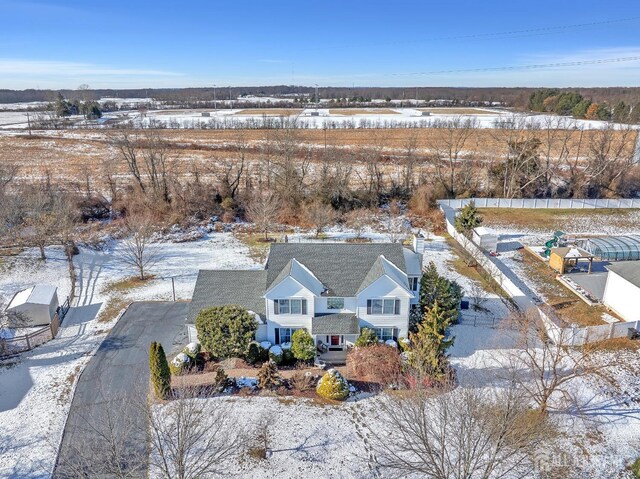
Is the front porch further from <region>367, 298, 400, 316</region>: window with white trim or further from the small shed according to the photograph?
the small shed

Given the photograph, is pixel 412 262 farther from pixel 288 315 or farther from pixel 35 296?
pixel 35 296

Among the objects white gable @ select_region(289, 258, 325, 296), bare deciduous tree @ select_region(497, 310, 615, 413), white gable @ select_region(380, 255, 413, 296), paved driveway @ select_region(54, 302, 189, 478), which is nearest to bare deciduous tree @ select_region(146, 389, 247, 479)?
paved driveway @ select_region(54, 302, 189, 478)

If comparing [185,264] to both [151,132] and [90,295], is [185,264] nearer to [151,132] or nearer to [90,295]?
[90,295]

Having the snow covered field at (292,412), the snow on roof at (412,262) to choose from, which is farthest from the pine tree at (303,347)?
the snow on roof at (412,262)

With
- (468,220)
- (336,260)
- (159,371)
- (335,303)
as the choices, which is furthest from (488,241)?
(159,371)

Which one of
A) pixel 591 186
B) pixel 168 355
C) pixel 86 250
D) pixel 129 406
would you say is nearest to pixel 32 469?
pixel 129 406

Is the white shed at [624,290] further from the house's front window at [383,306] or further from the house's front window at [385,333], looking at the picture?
the house's front window at [383,306]
